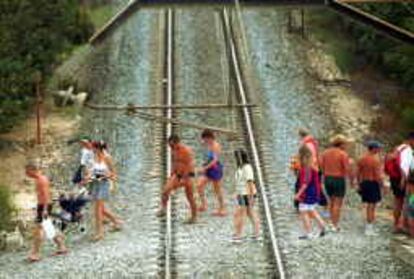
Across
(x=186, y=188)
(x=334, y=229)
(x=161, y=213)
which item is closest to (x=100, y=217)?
(x=186, y=188)

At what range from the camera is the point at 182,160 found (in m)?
19.0

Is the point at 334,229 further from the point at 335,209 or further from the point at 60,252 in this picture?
the point at 60,252

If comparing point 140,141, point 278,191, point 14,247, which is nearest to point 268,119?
point 140,141

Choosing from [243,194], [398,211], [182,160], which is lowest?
[398,211]

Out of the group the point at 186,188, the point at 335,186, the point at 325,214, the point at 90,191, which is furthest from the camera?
the point at 325,214

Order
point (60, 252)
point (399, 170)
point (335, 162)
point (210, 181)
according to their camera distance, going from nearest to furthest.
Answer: point (60, 252)
point (335, 162)
point (399, 170)
point (210, 181)

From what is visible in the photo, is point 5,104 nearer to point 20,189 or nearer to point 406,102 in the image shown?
point 20,189

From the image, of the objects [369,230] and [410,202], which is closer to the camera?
[410,202]

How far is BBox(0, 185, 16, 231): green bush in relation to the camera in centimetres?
1929

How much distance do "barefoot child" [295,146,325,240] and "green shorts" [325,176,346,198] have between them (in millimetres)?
494

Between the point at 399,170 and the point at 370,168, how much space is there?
49 centimetres

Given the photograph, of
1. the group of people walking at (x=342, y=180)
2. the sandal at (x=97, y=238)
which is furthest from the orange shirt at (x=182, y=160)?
the group of people walking at (x=342, y=180)

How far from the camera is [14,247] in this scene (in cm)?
1892

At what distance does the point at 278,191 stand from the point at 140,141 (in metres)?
4.30
